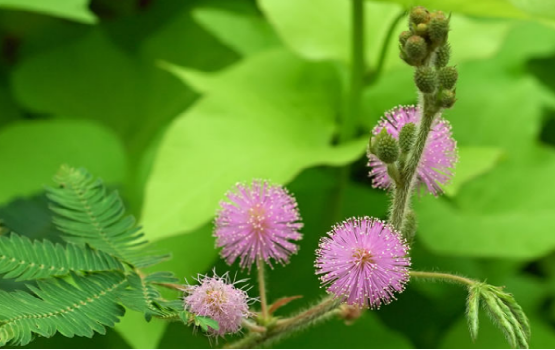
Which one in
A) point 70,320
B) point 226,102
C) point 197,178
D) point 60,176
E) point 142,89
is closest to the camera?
point 70,320

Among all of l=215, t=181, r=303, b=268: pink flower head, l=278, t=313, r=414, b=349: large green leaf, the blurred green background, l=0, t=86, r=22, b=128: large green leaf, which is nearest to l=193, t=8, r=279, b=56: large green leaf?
the blurred green background

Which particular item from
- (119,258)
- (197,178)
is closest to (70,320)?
(119,258)

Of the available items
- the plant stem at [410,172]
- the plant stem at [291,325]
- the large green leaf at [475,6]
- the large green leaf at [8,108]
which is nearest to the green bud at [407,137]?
the plant stem at [410,172]

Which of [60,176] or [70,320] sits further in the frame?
[60,176]

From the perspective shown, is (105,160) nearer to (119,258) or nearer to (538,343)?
(119,258)

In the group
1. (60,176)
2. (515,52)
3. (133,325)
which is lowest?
(133,325)

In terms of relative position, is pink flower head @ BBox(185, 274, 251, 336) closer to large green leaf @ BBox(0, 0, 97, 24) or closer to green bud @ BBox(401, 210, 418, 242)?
green bud @ BBox(401, 210, 418, 242)

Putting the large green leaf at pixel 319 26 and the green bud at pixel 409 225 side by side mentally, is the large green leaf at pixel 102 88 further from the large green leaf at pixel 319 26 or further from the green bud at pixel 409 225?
the green bud at pixel 409 225
